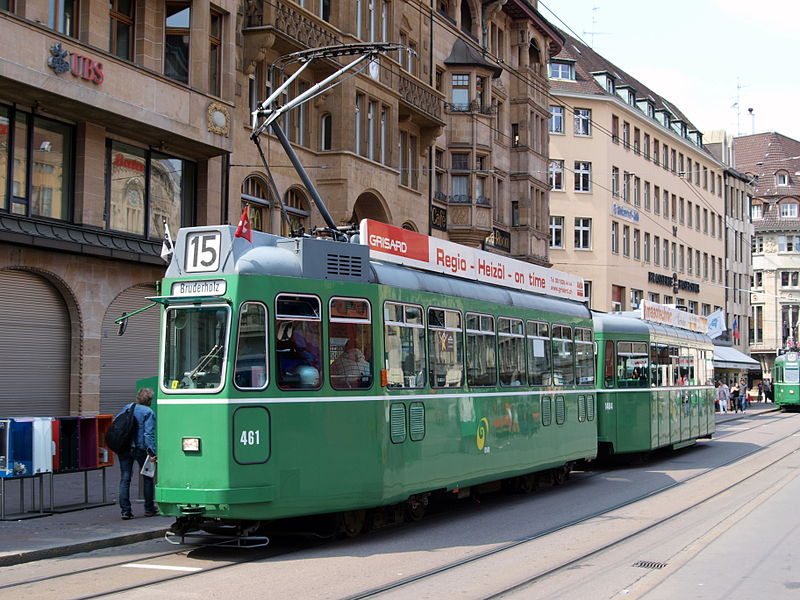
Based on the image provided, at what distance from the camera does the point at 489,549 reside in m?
11.7

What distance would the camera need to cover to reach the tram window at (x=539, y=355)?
16.6m

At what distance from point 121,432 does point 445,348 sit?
415 cm

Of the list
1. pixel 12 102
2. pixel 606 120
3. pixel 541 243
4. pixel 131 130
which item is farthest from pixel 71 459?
pixel 606 120

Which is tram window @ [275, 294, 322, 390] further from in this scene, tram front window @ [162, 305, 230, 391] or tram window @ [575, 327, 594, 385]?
tram window @ [575, 327, 594, 385]

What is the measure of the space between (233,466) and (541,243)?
3507cm

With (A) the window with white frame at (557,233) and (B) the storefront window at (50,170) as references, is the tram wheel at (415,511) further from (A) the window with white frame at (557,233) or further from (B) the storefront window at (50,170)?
(A) the window with white frame at (557,233)

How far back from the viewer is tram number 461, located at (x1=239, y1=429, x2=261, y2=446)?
10766mm

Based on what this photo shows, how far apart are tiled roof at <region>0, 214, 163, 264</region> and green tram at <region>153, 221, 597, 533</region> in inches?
315

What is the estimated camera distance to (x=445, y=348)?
13.8 metres

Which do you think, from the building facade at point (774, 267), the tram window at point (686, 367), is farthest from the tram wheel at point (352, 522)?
the building facade at point (774, 267)

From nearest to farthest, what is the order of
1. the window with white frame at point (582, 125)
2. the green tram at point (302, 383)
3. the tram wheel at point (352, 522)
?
the green tram at point (302, 383)
the tram wheel at point (352, 522)
the window with white frame at point (582, 125)

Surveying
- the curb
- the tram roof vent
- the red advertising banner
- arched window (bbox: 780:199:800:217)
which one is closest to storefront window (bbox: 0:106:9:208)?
the red advertising banner

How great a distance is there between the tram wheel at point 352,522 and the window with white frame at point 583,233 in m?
48.8

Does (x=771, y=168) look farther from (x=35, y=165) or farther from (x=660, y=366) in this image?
(x=35, y=165)
